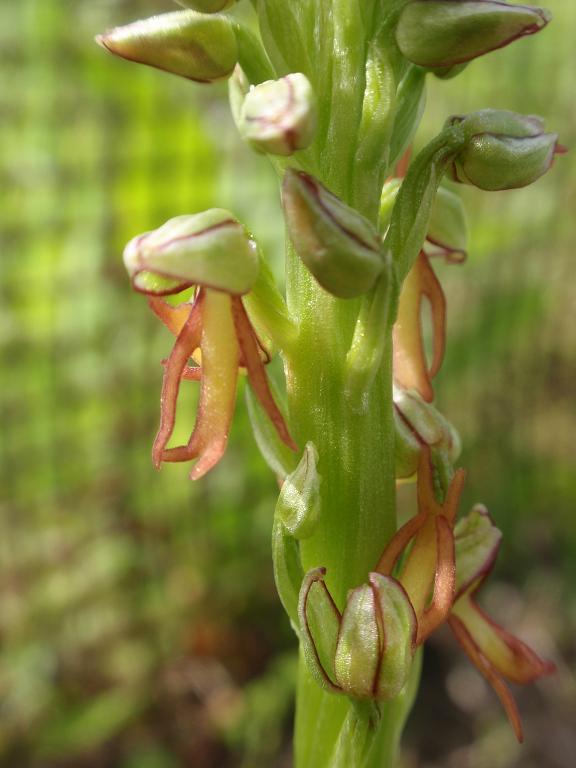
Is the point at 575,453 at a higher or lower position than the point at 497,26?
lower

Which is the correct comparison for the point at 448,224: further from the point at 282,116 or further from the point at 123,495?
the point at 123,495

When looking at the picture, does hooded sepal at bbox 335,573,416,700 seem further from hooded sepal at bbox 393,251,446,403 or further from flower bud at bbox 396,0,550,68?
flower bud at bbox 396,0,550,68

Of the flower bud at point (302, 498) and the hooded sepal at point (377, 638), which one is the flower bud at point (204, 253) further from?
the hooded sepal at point (377, 638)

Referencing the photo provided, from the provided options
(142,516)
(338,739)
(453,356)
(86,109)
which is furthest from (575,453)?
(338,739)

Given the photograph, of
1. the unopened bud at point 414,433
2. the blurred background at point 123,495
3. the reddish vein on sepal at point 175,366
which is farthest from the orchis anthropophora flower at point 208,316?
the blurred background at point 123,495

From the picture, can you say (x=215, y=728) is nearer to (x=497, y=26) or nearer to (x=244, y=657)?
(x=244, y=657)

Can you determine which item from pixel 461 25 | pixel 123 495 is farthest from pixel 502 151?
pixel 123 495
